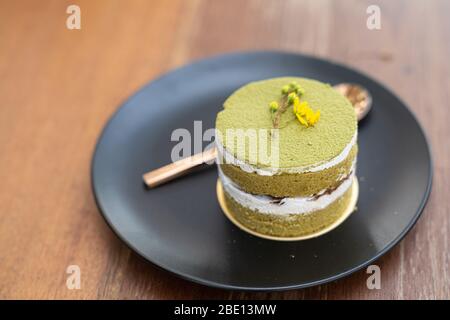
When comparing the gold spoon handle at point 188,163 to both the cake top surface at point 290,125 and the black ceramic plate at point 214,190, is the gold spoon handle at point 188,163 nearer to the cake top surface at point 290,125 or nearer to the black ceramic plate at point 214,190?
the black ceramic plate at point 214,190

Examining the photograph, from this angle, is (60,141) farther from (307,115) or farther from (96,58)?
(307,115)

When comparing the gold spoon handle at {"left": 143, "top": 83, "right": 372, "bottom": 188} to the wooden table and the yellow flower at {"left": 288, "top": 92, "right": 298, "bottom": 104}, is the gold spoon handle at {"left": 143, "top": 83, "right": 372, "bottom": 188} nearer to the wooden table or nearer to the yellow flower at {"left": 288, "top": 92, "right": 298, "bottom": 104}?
the wooden table

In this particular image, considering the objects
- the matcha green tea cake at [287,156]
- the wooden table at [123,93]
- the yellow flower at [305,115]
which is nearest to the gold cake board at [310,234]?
the matcha green tea cake at [287,156]

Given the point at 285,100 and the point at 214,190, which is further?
the point at 214,190

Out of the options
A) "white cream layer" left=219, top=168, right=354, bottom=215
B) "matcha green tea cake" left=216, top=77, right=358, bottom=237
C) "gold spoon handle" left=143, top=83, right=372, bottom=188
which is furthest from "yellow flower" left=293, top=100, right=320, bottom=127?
"gold spoon handle" left=143, top=83, right=372, bottom=188

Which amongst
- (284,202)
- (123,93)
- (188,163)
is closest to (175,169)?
(188,163)

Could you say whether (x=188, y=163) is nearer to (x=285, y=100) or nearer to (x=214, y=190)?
(x=214, y=190)

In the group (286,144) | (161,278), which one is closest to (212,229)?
(161,278)
